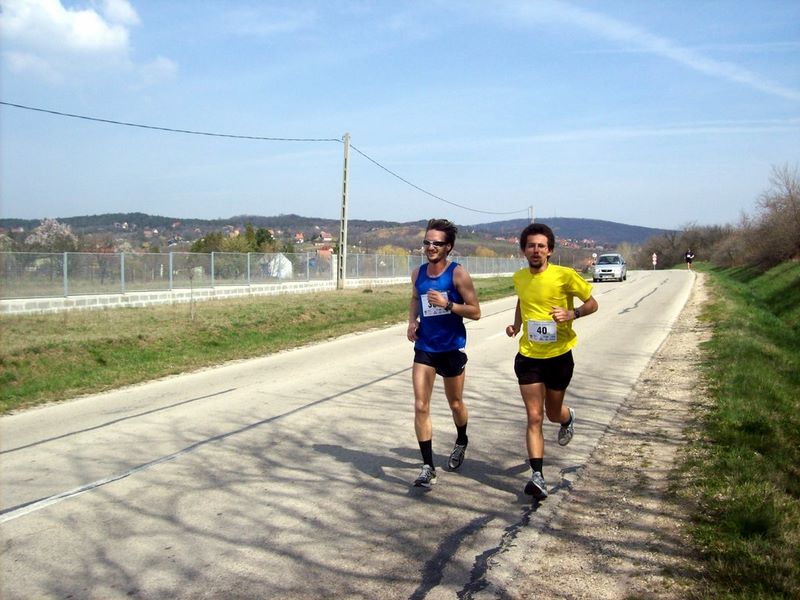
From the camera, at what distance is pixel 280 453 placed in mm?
7152

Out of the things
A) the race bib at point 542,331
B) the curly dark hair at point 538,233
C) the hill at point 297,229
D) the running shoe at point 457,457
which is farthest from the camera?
the hill at point 297,229

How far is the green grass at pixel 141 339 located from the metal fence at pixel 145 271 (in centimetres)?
239

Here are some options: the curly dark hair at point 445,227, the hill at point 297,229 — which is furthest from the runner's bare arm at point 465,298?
the hill at point 297,229

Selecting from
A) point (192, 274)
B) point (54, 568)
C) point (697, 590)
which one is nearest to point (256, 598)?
point (54, 568)

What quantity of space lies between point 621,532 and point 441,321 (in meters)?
2.03

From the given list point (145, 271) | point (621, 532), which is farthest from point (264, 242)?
point (621, 532)

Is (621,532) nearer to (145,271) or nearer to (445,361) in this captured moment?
(445,361)

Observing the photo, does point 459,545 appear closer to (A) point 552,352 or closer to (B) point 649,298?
(A) point 552,352

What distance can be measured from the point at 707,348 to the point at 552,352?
954cm

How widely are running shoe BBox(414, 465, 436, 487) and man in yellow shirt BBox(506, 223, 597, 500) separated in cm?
76

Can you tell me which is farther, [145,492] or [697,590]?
[145,492]

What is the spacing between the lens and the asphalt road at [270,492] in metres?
4.40

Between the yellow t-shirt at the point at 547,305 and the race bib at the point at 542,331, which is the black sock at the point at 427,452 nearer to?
the yellow t-shirt at the point at 547,305

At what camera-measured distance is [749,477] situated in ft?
18.9
